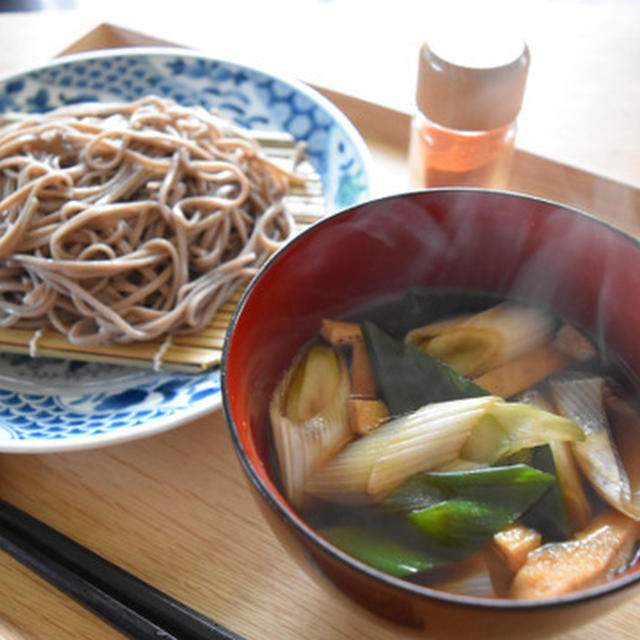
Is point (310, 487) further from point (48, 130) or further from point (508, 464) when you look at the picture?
point (48, 130)

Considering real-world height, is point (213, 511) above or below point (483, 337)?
below

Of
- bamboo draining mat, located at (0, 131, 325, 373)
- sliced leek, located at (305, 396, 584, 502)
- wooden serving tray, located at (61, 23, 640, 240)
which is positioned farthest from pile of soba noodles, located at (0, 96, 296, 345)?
sliced leek, located at (305, 396, 584, 502)

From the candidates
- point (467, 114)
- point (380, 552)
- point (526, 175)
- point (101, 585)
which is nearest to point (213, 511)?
point (101, 585)

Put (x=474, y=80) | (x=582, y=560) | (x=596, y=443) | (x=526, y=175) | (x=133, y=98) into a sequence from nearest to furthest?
(x=582, y=560) < (x=596, y=443) < (x=474, y=80) < (x=526, y=175) < (x=133, y=98)

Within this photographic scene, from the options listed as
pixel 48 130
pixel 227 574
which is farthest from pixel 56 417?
pixel 48 130

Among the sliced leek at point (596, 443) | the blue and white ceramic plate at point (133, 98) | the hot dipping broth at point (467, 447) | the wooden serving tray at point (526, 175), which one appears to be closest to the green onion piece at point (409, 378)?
the hot dipping broth at point (467, 447)

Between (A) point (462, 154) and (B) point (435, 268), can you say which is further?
(A) point (462, 154)

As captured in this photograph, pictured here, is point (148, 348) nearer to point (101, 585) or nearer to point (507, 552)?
point (101, 585)
